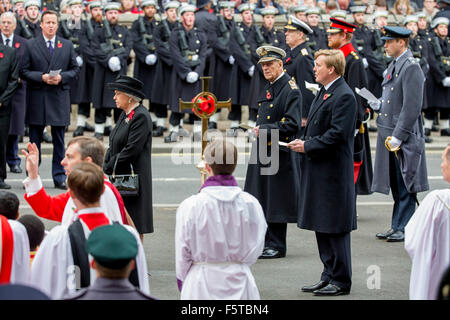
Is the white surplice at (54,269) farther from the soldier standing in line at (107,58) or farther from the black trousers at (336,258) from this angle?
the soldier standing in line at (107,58)

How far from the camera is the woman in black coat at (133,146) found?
8266mm

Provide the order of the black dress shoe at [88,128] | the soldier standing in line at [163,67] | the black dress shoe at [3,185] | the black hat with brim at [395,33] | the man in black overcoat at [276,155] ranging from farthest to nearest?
the black dress shoe at [88,128], the soldier standing in line at [163,67], the black dress shoe at [3,185], the black hat with brim at [395,33], the man in black overcoat at [276,155]

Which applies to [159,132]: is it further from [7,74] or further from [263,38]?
[7,74]

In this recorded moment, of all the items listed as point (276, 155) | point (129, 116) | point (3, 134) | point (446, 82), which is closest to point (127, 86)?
point (129, 116)

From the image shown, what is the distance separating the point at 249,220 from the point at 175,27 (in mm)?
12301

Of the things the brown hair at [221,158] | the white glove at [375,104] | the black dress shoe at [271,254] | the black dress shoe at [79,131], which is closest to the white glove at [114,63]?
the black dress shoe at [79,131]

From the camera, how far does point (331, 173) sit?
783 cm

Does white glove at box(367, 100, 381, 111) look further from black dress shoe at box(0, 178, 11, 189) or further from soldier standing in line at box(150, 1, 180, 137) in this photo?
soldier standing in line at box(150, 1, 180, 137)

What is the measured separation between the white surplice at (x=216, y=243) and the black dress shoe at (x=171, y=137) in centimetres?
1158

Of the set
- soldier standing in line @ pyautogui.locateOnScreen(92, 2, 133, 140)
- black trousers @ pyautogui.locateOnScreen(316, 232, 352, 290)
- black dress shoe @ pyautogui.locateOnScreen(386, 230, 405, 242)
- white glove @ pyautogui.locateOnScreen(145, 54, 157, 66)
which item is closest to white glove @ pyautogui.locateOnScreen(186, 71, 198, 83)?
white glove @ pyautogui.locateOnScreen(145, 54, 157, 66)
